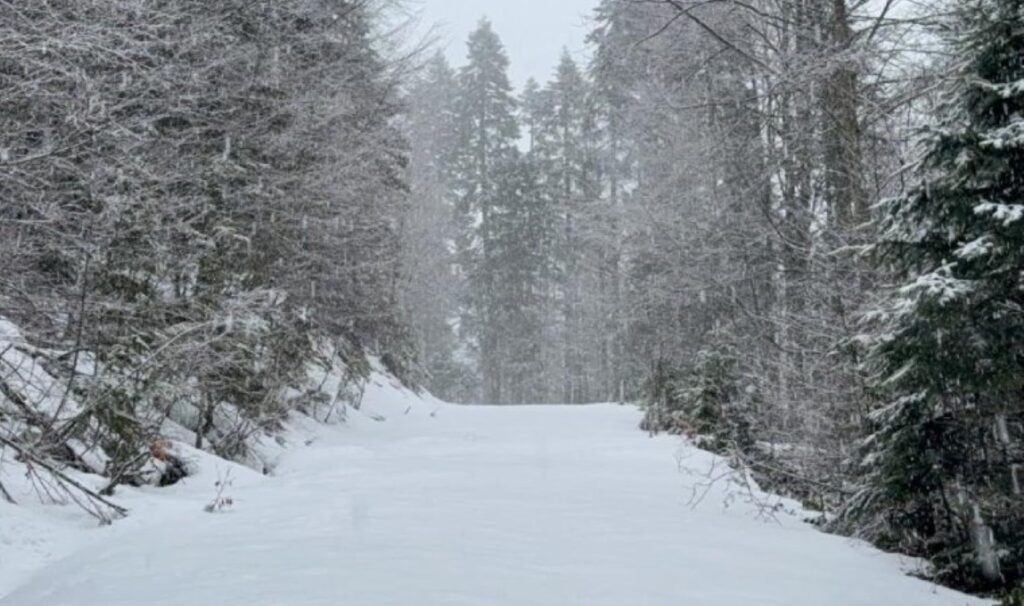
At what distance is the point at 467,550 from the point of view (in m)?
4.37

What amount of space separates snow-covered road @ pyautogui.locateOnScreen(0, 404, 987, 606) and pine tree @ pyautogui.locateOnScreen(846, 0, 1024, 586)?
0.55 meters

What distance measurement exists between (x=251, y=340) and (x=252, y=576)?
5.50 metres

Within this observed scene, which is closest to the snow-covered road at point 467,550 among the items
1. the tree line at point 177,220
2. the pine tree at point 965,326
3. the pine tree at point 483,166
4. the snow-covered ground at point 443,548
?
the snow-covered ground at point 443,548

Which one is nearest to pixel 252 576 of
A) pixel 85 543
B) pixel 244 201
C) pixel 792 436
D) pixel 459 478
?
pixel 85 543

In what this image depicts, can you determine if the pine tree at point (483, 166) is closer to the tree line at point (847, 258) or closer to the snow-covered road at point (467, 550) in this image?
the tree line at point (847, 258)

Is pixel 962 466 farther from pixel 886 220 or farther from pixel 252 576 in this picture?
pixel 252 576

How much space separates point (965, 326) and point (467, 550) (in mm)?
3063

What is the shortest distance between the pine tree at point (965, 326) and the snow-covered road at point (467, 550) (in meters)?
0.55

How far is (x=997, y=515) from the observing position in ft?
15.1

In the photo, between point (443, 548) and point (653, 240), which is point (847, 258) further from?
A: point (653, 240)

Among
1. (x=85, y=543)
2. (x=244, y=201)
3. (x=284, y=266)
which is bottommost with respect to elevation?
(x=85, y=543)

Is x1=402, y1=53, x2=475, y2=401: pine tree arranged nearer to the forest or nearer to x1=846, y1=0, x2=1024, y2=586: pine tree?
the forest

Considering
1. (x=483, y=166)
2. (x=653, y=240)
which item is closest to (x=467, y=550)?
(x=653, y=240)

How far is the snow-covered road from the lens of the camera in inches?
139
